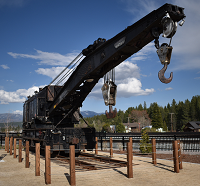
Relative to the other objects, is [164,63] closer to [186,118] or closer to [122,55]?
[122,55]

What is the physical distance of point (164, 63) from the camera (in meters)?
6.16

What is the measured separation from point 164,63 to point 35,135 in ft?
38.7

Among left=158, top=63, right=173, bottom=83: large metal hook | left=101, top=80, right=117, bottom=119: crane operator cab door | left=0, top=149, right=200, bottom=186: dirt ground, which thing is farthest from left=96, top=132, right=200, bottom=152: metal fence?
left=158, top=63, right=173, bottom=83: large metal hook

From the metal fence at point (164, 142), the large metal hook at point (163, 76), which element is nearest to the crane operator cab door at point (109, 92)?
the large metal hook at point (163, 76)

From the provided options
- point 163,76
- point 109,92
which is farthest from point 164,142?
point 163,76

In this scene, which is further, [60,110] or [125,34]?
[60,110]

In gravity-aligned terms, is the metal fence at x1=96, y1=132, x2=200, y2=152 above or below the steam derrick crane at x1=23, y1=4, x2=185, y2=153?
below

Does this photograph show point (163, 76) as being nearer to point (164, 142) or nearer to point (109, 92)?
point (109, 92)

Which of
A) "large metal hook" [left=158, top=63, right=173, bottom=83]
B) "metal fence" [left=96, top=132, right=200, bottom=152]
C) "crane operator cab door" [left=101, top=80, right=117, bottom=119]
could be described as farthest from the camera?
"metal fence" [left=96, top=132, right=200, bottom=152]

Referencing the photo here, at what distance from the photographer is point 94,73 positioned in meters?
9.74

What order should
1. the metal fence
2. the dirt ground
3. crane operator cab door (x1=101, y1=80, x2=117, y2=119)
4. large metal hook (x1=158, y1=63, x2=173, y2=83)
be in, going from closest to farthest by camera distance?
large metal hook (x1=158, y1=63, x2=173, y2=83)
the dirt ground
crane operator cab door (x1=101, y1=80, x2=117, y2=119)
the metal fence

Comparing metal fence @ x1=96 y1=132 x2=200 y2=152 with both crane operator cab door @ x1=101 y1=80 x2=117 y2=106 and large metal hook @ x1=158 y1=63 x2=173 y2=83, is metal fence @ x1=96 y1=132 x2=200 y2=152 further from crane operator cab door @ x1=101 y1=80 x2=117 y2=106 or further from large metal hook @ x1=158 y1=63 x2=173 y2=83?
large metal hook @ x1=158 y1=63 x2=173 y2=83

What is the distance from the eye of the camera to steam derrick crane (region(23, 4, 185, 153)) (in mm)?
6270

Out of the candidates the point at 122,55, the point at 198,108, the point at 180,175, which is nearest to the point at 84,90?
the point at 122,55
